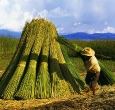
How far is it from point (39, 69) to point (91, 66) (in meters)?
1.07

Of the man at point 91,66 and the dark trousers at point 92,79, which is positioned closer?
the man at point 91,66

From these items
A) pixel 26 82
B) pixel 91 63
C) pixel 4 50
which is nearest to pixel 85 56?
pixel 91 63

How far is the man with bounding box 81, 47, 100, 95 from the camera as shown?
792 centimetres

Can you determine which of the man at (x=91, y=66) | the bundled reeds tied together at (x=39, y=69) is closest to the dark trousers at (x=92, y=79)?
the man at (x=91, y=66)

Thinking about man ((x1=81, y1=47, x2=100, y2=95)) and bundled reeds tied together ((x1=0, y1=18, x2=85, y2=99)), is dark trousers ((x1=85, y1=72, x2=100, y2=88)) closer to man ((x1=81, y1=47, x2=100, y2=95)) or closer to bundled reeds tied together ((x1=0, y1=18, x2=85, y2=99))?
man ((x1=81, y1=47, x2=100, y2=95))

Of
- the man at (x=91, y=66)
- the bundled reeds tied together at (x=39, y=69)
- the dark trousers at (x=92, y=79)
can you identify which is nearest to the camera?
the bundled reeds tied together at (x=39, y=69)

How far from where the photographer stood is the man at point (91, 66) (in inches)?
312

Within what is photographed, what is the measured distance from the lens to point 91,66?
8016mm

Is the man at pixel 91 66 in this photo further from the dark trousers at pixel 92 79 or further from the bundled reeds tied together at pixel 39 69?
the bundled reeds tied together at pixel 39 69

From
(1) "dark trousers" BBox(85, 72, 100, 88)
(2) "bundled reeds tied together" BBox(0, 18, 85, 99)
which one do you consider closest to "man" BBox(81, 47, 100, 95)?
(1) "dark trousers" BBox(85, 72, 100, 88)

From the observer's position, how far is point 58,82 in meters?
7.83

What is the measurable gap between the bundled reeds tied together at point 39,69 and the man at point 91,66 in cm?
27

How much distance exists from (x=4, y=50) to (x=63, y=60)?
14.4m

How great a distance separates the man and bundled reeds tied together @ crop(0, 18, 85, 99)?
0.27 meters
